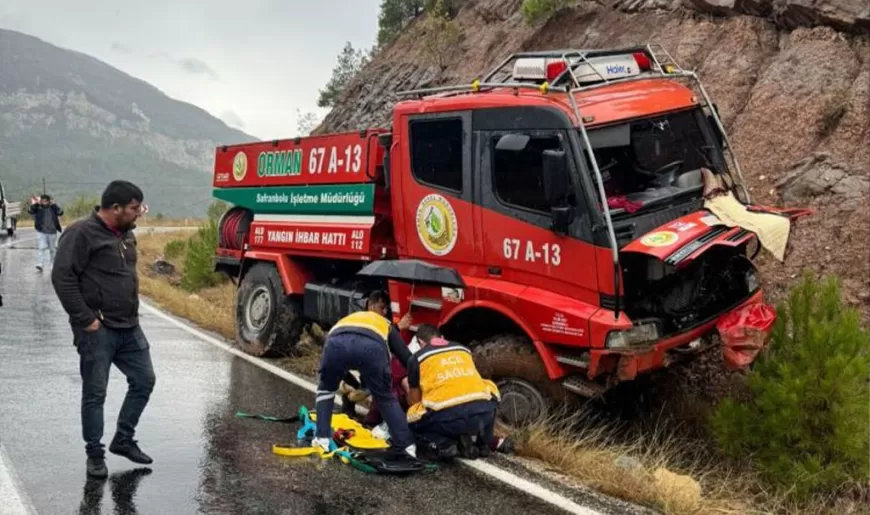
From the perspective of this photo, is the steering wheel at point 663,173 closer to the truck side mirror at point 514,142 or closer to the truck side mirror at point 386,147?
the truck side mirror at point 514,142

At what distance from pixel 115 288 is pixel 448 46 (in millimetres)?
16746

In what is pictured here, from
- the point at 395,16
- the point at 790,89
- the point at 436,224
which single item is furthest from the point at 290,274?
the point at 395,16

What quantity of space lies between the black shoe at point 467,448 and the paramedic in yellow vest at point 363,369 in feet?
1.12

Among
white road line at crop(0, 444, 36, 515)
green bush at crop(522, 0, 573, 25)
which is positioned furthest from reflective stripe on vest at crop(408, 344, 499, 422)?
green bush at crop(522, 0, 573, 25)

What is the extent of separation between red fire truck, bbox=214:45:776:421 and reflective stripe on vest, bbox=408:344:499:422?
2.20ft

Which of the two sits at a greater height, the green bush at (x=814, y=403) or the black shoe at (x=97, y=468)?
the green bush at (x=814, y=403)

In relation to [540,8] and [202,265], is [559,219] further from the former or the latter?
[202,265]

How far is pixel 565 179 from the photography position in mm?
6277

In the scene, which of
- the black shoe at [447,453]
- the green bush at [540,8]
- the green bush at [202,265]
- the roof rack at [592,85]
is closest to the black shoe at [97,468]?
the black shoe at [447,453]

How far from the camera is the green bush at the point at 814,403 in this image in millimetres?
5906

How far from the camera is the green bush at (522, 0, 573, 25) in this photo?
17703mm

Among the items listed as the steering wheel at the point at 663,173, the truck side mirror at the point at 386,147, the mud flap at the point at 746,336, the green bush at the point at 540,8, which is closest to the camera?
the mud flap at the point at 746,336

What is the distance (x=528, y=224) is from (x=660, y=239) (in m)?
1.09

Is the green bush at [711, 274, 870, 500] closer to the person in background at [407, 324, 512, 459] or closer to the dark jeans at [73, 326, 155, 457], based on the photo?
the person in background at [407, 324, 512, 459]
